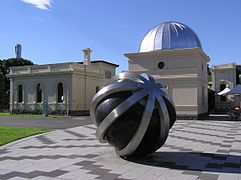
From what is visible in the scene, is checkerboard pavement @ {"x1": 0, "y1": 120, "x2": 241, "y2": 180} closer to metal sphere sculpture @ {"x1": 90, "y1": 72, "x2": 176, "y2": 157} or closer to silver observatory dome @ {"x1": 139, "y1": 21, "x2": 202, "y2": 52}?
metal sphere sculpture @ {"x1": 90, "y1": 72, "x2": 176, "y2": 157}

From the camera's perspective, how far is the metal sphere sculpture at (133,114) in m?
8.48

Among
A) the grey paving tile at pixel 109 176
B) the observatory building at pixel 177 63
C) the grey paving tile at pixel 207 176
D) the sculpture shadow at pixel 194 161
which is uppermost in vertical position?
the observatory building at pixel 177 63

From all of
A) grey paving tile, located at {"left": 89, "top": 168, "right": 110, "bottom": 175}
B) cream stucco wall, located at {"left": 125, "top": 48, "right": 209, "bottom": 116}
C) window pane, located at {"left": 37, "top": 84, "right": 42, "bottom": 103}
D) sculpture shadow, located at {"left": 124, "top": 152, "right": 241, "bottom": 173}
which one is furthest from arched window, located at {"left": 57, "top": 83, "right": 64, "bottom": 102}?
grey paving tile, located at {"left": 89, "top": 168, "right": 110, "bottom": 175}

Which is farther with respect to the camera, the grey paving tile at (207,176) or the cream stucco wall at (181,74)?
the cream stucco wall at (181,74)

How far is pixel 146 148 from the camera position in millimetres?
9242

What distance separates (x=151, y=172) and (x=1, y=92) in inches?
2077

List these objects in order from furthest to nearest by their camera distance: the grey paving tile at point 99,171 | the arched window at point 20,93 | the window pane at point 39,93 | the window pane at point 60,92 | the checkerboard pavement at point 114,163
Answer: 1. the arched window at point 20,93
2. the window pane at point 39,93
3. the window pane at point 60,92
4. the grey paving tile at point 99,171
5. the checkerboard pavement at point 114,163

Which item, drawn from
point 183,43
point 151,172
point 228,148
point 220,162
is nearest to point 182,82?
point 183,43

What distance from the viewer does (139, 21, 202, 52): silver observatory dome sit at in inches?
1200

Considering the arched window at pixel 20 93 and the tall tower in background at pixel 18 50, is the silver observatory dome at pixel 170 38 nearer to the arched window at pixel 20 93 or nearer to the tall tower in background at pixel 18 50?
the arched window at pixel 20 93

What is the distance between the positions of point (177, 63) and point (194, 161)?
21047 millimetres

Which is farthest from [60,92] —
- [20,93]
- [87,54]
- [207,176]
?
[207,176]

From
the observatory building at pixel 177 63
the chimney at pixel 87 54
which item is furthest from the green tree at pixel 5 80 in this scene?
the observatory building at pixel 177 63

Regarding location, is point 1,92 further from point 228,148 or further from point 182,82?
point 228,148
